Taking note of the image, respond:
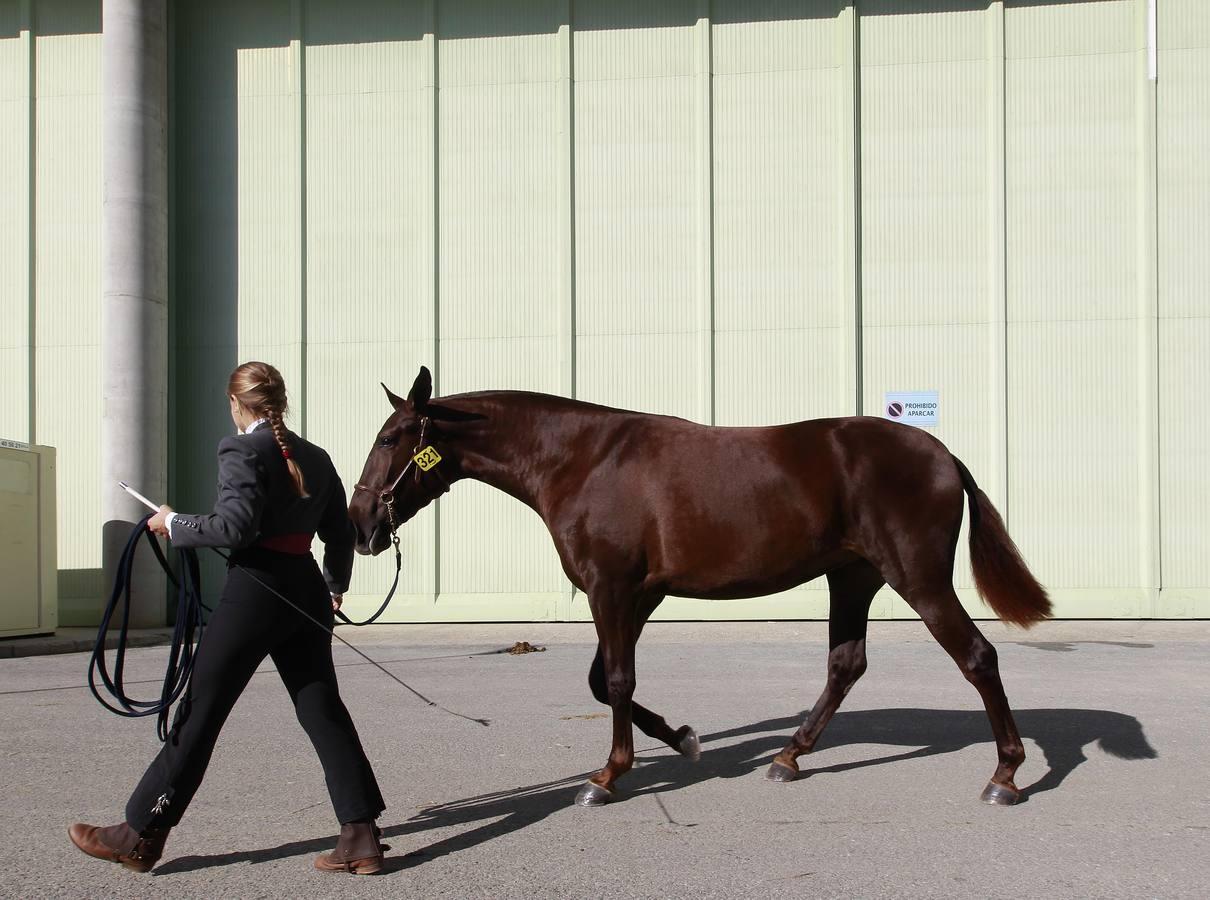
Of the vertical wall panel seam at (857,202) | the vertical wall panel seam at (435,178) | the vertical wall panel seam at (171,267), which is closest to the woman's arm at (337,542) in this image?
the vertical wall panel seam at (435,178)

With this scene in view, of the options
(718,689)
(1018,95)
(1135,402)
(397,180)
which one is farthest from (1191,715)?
(397,180)

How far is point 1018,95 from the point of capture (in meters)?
14.6

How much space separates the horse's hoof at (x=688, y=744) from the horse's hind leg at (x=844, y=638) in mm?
418

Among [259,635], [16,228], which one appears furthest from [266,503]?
[16,228]

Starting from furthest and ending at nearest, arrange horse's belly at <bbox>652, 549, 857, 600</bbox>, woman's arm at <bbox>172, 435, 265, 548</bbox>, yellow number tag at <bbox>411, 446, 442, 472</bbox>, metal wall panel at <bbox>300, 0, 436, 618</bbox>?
metal wall panel at <bbox>300, 0, 436, 618</bbox>
yellow number tag at <bbox>411, 446, 442, 472</bbox>
horse's belly at <bbox>652, 549, 857, 600</bbox>
woman's arm at <bbox>172, 435, 265, 548</bbox>

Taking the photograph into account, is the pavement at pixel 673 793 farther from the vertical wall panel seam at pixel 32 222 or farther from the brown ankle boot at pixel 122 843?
the vertical wall panel seam at pixel 32 222

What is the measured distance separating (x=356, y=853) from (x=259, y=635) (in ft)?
2.92

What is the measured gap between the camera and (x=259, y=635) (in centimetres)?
433

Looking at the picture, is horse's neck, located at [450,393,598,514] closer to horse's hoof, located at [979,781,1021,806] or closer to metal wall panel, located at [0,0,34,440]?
horse's hoof, located at [979,781,1021,806]

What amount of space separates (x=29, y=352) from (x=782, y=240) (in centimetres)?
1021

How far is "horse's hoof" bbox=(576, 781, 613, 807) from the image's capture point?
5.24 meters

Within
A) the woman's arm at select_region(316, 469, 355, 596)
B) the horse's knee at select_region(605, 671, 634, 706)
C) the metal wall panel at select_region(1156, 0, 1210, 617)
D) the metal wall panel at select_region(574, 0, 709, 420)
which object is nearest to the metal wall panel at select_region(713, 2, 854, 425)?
the metal wall panel at select_region(574, 0, 709, 420)

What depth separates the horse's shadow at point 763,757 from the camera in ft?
15.4

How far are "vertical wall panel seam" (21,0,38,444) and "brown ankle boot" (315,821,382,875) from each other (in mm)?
13129
